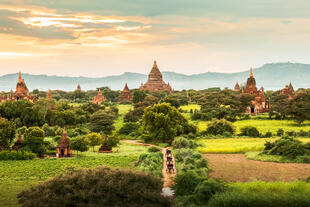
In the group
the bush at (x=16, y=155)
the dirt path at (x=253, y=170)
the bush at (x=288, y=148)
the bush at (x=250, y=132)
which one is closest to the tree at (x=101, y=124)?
the bush at (x=16, y=155)

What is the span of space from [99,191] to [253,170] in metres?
17.2

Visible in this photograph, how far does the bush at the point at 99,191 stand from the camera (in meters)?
20.9

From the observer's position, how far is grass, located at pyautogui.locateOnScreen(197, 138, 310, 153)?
43800mm

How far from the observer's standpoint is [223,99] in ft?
261

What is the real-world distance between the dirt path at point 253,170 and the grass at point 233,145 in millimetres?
4085

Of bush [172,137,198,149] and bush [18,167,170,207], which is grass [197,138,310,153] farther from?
bush [18,167,170,207]

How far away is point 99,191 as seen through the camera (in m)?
21.6

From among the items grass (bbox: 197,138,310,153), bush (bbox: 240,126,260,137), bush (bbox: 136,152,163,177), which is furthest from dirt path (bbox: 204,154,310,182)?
bush (bbox: 240,126,260,137)

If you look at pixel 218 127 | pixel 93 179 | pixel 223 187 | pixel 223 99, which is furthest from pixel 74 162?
pixel 223 99

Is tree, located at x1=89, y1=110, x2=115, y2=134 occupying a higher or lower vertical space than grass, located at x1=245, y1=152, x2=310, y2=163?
higher

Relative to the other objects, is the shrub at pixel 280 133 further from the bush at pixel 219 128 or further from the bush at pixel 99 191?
the bush at pixel 99 191

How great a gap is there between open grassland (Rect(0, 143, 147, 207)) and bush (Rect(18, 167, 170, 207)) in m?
4.08

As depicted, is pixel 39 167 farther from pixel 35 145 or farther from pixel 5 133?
pixel 5 133

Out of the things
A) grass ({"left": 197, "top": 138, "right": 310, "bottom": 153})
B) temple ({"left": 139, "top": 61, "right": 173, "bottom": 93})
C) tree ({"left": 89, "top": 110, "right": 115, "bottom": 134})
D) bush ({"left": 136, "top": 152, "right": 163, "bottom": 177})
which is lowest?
bush ({"left": 136, "top": 152, "right": 163, "bottom": 177})
